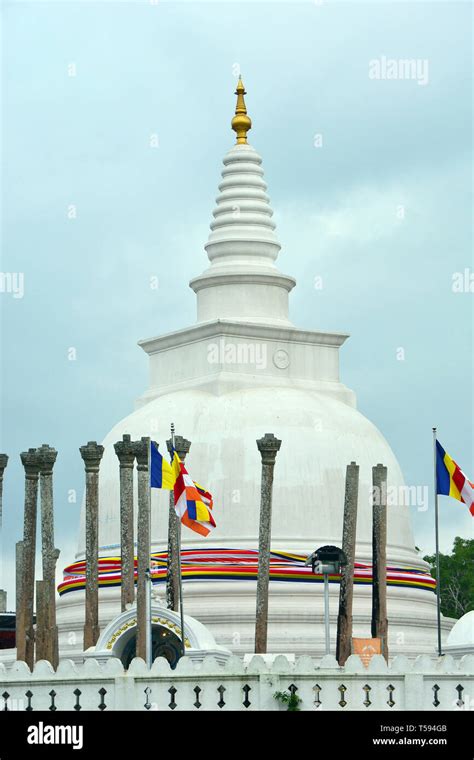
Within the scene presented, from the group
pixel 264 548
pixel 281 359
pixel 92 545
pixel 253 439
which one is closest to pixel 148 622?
pixel 264 548

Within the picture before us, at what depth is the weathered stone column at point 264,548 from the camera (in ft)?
205

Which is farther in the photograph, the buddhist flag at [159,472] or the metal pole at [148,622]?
the buddhist flag at [159,472]

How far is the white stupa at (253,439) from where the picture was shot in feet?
242

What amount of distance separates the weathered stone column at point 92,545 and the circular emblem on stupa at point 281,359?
50.6 ft

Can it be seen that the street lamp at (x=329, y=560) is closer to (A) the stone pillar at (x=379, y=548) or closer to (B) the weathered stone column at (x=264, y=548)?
(A) the stone pillar at (x=379, y=548)

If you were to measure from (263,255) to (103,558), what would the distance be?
14495 mm

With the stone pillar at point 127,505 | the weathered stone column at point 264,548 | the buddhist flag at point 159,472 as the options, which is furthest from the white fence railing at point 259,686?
the stone pillar at point 127,505

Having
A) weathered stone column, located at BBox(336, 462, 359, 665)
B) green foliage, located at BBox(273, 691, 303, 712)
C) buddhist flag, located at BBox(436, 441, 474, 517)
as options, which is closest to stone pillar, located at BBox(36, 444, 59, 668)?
weathered stone column, located at BBox(336, 462, 359, 665)

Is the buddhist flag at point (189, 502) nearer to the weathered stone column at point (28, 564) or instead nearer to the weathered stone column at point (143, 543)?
the weathered stone column at point (143, 543)

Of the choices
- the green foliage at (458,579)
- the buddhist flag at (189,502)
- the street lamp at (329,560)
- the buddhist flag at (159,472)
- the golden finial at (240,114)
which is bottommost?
the street lamp at (329,560)

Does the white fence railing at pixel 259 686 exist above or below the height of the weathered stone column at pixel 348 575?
below

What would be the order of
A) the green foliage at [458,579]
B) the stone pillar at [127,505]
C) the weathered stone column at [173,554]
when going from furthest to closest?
the green foliage at [458,579], the stone pillar at [127,505], the weathered stone column at [173,554]

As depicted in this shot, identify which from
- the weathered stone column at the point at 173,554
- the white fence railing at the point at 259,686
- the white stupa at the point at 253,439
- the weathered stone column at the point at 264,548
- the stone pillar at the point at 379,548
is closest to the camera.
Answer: the white fence railing at the point at 259,686
